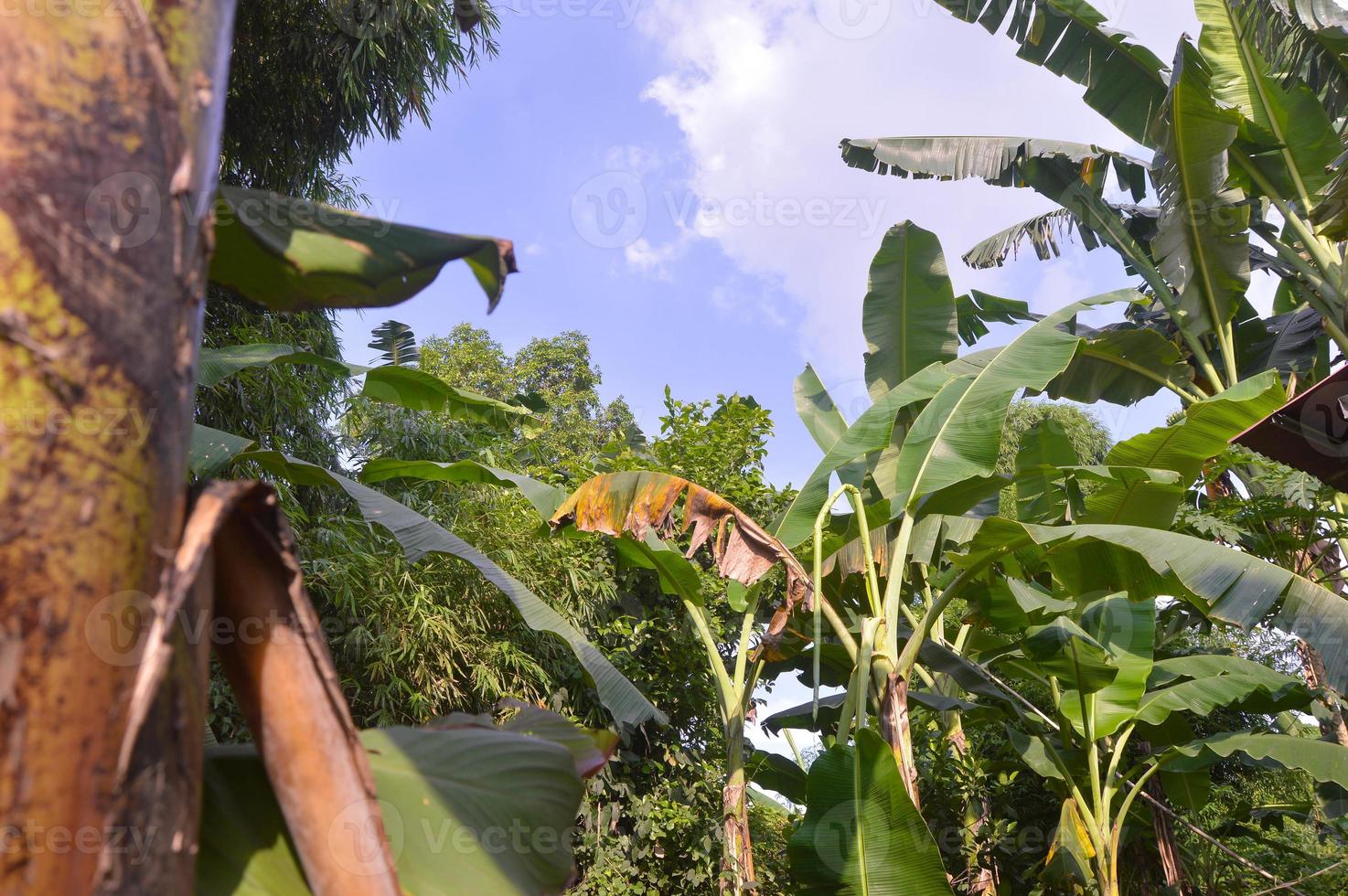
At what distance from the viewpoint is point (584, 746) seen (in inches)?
26.1

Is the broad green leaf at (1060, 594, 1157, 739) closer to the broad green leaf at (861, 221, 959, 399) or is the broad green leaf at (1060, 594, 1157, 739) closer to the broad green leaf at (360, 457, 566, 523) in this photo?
the broad green leaf at (861, 221, 959, 399)

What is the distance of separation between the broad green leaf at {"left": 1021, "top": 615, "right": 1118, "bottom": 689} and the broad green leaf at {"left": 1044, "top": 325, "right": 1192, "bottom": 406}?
290 cm

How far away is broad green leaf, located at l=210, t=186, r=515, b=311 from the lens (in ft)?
1.65

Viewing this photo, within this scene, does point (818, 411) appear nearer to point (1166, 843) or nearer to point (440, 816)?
point (1166, 843)

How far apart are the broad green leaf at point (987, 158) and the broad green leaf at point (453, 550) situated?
4915mm

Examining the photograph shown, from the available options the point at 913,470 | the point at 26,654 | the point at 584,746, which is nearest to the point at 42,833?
the point at 26,654

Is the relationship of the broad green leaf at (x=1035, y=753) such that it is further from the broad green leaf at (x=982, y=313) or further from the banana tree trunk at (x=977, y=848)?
the broad green leaf at (x=982, y=313)

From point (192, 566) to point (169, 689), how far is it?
52 millimetres

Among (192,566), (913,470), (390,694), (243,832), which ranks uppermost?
(913,470)

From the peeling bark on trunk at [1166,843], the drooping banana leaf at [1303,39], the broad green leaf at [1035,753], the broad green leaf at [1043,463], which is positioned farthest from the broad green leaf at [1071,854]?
the drooping banana leaf at [1303,39]

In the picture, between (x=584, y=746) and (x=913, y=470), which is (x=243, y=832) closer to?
(x=584, y=746)

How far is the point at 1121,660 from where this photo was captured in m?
4.43

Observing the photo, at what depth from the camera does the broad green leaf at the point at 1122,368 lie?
655cm
